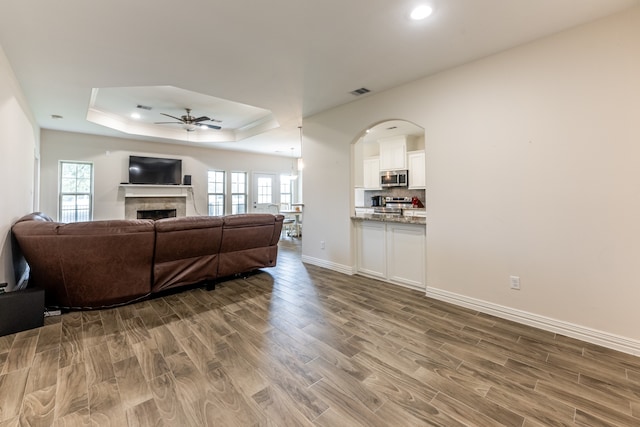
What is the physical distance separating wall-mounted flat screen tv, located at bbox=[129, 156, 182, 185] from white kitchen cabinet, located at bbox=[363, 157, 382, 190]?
5283 millimetres

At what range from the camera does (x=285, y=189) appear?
1019 centimetres

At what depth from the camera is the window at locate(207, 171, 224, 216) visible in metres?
8.27

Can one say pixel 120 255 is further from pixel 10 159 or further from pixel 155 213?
pixel 155 213

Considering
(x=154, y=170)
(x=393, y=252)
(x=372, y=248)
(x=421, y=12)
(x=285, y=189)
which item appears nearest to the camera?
(x=421, y=12)

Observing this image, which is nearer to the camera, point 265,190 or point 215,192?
point 215,192

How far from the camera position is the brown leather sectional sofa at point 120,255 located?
2.67 meters

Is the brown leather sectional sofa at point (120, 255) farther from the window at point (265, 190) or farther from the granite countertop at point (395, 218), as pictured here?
the window at point (265, 190)

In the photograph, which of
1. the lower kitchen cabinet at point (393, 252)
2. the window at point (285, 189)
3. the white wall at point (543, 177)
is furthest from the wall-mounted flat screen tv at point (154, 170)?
the white wall at point (543, 177)

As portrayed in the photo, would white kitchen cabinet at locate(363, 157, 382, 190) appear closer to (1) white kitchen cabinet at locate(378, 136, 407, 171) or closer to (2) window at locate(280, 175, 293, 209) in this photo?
(1) white kitchen cabinet at locate(378, 136, 407, 171)

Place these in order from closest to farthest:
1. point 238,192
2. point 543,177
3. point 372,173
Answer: point 543,177 → point 372,173 → point 238,192

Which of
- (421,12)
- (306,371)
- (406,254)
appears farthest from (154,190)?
(421,12)

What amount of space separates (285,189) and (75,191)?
592cm

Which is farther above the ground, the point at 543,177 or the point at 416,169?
the point at 416,169

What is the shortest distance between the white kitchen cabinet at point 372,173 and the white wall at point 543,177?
12.8ft
